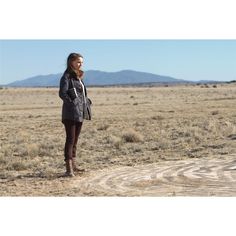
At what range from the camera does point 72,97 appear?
8.55m

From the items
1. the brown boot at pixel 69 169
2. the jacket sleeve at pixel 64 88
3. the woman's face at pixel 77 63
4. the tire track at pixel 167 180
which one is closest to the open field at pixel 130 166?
the tire track at pixel 167 180

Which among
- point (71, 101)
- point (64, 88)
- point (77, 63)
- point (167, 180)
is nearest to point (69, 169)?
point (71, 101)

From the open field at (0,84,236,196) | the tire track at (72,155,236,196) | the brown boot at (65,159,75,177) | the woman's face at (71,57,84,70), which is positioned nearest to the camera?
the tire track at (72,155,236,196)

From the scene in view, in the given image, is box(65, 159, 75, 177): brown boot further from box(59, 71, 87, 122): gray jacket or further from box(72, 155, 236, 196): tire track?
box(59, 71, 87, 122): gray jacket

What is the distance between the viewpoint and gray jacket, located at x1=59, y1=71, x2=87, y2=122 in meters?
8.46

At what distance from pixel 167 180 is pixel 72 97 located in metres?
2.03

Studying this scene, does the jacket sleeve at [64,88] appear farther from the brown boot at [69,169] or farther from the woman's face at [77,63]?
the brown boot at [69,169]

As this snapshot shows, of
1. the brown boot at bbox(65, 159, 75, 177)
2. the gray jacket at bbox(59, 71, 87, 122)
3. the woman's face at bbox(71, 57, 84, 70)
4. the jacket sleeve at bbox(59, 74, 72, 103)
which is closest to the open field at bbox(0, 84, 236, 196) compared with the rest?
the brown boot at bbox(65, 159, 75, 177)

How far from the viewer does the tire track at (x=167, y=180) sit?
7797 millimetres

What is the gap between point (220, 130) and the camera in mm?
17844
